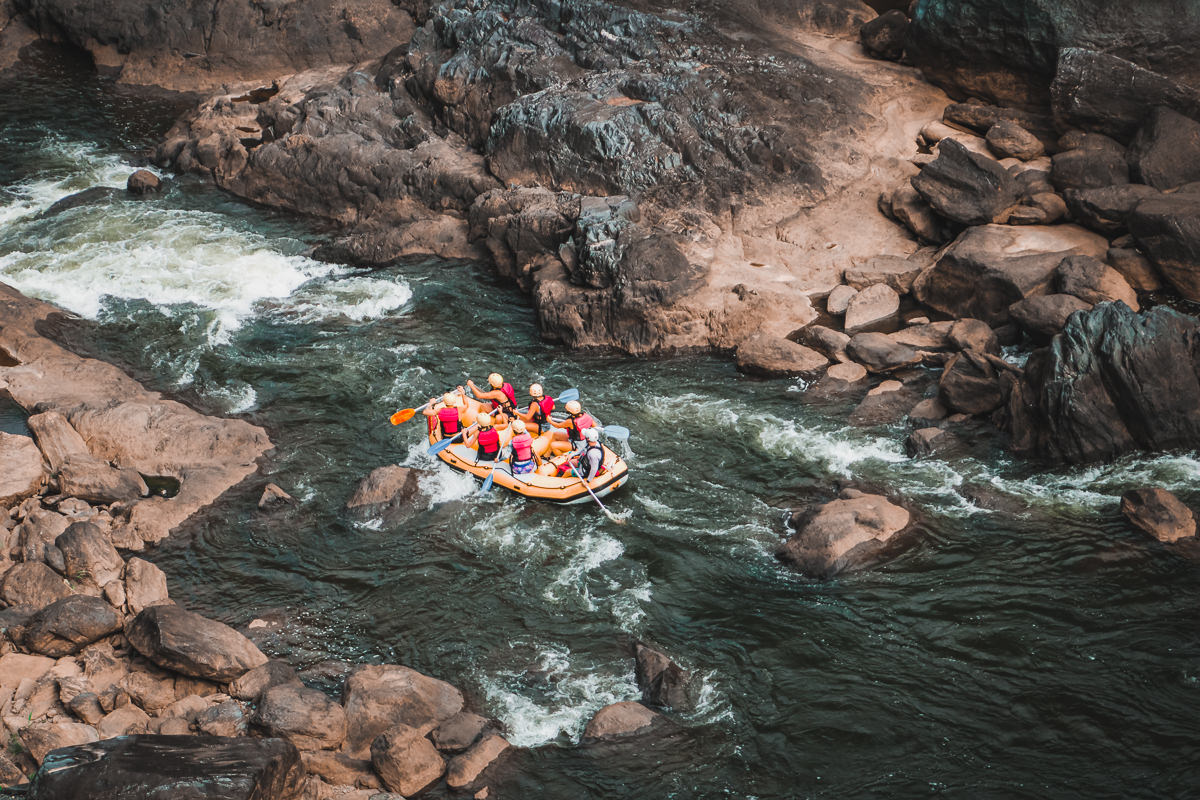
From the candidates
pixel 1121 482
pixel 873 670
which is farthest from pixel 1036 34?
pixel 873 670

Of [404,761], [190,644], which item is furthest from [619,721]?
[190,644]

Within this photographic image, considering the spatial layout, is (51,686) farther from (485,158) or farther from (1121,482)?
(485,158)

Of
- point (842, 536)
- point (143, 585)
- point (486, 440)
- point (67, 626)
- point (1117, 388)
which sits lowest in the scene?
point (143, 585)

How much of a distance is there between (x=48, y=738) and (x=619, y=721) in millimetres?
5295

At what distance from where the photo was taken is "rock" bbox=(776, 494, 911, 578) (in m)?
12.4

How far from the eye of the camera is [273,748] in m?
9.09

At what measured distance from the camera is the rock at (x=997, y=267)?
16.9 m

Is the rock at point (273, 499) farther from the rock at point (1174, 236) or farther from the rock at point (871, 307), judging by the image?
the rock at point (1174, 236)

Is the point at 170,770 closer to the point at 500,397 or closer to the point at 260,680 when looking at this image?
the point at 260,680

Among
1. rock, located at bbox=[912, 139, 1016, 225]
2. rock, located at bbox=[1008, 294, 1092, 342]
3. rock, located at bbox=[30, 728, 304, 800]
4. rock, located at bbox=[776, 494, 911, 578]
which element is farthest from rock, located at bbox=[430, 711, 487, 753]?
rock, located at bbox=[912, 139, 1016, 225]

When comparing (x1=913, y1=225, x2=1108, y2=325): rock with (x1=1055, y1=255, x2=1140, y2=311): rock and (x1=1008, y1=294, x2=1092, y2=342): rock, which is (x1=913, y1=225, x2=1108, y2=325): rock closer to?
(x1=1055, y1=255, x2=1140, y2=311): rock

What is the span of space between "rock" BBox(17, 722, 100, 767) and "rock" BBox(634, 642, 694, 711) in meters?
5.35

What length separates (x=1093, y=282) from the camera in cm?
1612

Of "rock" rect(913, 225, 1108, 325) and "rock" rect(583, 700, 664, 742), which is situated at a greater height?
"rock" rect(913, 225, 1108, 325)
